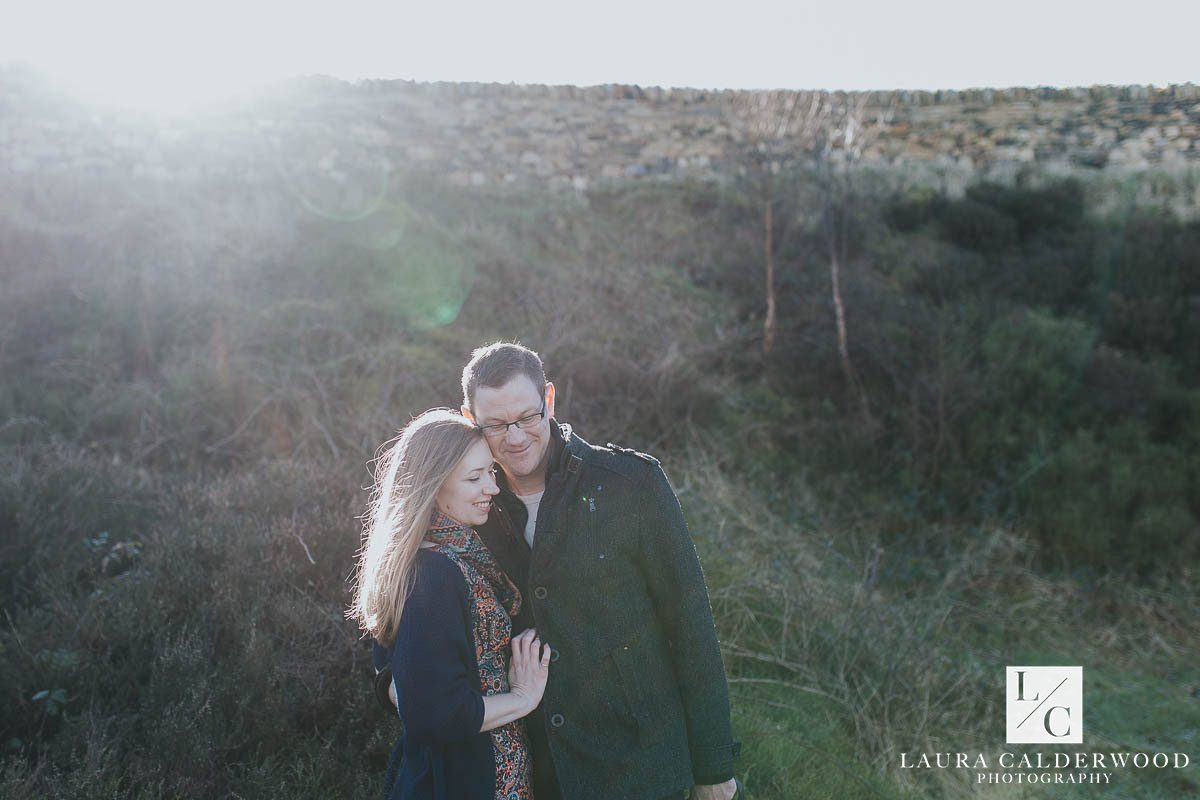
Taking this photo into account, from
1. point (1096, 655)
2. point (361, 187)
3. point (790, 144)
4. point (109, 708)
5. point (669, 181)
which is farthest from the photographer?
point (669, 181)

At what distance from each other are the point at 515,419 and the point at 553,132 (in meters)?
14.3

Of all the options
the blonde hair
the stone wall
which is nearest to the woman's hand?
the blonde hair

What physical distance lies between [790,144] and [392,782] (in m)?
10.4

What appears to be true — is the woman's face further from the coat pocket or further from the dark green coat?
the coat pocket

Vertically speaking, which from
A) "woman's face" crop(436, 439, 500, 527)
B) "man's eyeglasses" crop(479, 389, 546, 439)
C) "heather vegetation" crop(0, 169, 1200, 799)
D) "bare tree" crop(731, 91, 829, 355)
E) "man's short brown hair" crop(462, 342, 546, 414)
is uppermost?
"bare tree" crop(731, 91, 829, 355)

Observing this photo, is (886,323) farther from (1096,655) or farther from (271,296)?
(271,296)

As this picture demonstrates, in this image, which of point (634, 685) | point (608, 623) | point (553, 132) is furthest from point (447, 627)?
point (553, 132)

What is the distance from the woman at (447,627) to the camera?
1965mm

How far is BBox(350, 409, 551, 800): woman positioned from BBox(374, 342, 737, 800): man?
0.10 meters

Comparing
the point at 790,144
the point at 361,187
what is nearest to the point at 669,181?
the point at 790,144

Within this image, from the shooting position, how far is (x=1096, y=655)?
6.35 meters

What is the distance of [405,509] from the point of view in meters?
2.13

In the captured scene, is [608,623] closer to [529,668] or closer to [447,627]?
[529,668]

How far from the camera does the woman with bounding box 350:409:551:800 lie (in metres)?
1.96
